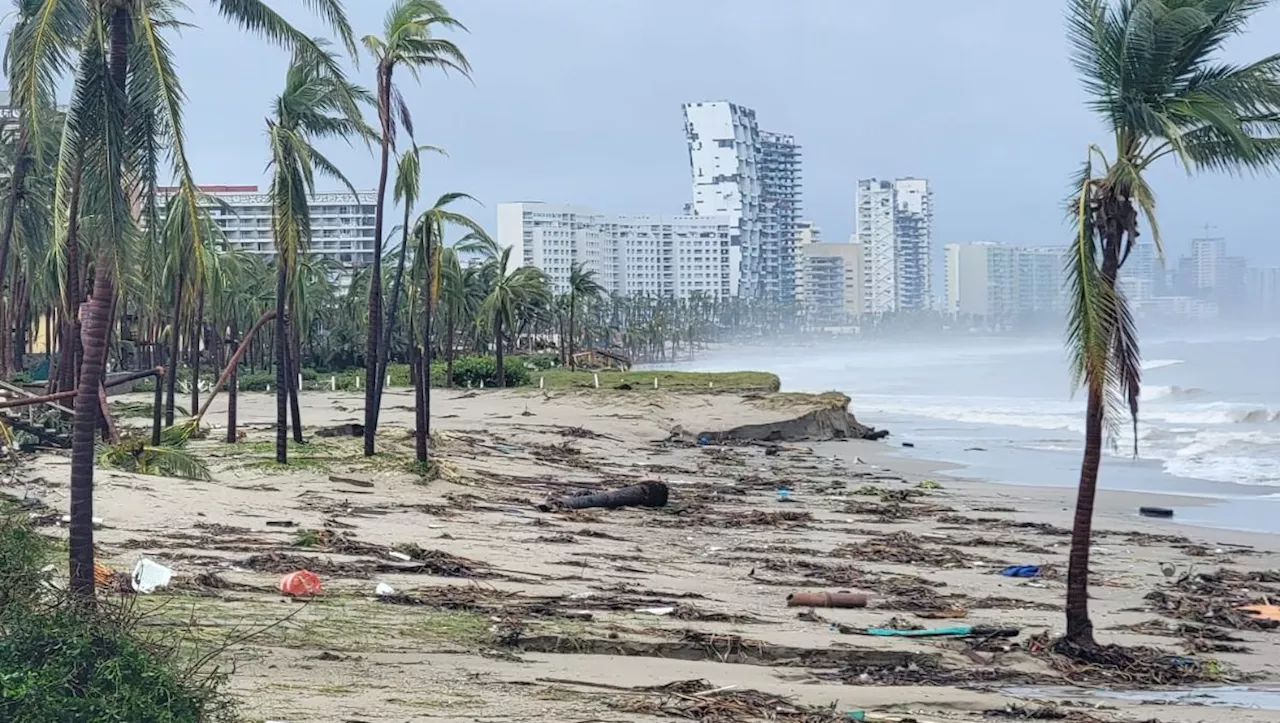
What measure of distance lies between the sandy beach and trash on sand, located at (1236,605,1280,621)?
0.61ft

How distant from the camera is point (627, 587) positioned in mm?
12523

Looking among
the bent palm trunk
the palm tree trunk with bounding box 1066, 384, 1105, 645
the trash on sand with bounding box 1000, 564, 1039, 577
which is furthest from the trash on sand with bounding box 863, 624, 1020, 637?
Result: the bent palm trunk

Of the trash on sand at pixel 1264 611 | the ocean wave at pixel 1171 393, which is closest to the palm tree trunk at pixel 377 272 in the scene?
the trash on sand at pixel 1264 611

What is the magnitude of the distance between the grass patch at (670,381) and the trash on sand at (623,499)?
23.7 meters

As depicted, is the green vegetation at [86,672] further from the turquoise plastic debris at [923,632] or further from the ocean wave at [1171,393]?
the ocean wave at [1171,393]

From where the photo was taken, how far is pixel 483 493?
20.7m

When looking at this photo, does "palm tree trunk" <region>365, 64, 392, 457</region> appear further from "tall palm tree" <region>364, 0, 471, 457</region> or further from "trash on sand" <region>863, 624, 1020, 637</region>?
"trash on sand" <region>863, 624, 1020, 637</region>

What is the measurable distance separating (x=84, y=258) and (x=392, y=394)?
21.3 meters

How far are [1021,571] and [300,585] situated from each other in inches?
341

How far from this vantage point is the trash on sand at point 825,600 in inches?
479

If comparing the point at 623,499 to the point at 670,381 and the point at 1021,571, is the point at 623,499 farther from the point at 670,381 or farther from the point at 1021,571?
the point at 670,381

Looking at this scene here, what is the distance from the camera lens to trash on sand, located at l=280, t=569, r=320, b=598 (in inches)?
406

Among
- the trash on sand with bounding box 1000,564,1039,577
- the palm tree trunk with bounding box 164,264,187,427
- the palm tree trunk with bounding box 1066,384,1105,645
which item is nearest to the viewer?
the palm tree trunk with bounding box 1066,384,1105,645

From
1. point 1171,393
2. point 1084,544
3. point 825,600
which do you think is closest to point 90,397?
point 825,600
